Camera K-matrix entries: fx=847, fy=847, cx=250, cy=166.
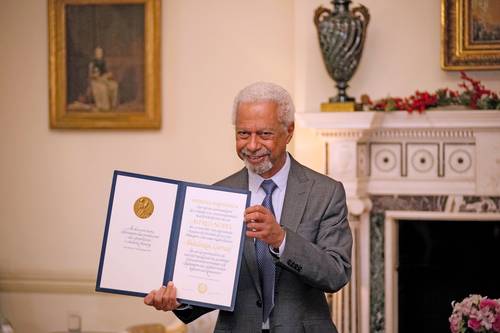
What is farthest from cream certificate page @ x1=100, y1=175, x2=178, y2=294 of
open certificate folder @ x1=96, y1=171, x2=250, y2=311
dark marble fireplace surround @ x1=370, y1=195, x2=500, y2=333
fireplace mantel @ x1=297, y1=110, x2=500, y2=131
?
dark marble fireplace surround @ x1=370, y1=195, x2=500, y2=333

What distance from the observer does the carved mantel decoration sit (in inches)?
194

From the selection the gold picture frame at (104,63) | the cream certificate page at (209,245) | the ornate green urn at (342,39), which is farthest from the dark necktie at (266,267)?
the gold picture frame at (104,63)

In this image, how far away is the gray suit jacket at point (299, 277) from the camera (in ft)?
9.04

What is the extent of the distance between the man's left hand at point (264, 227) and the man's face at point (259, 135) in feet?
0.77

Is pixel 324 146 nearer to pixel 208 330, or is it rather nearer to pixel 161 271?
pixel 208 330

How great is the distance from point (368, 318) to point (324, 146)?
3.53 ft

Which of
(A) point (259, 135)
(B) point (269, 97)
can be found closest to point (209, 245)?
(A) point (259, 135)

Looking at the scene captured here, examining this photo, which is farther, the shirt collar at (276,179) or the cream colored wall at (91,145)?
the cream colored wall at (91,145)

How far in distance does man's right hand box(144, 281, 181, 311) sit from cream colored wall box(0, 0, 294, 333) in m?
2.85

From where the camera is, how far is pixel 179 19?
5684 millimetres

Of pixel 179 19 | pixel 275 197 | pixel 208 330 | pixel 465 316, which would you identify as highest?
pixel 179 19

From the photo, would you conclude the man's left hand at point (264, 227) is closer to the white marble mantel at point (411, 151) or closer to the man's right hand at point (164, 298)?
the man's right hand at point (164, 298)

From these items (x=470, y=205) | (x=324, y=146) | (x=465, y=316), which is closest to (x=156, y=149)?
(x=324, y=146)

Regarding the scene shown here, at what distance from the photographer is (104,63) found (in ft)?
18.9
